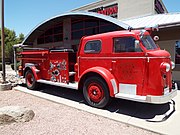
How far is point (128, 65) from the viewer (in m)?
4.93

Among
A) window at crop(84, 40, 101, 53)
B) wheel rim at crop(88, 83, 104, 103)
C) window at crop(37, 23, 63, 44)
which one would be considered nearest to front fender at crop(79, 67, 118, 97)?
wheel rim at crop(88, 83, 104, 103)

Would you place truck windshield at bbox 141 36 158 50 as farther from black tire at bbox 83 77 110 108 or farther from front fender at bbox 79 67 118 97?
black tire at bbox 83 77 110 108

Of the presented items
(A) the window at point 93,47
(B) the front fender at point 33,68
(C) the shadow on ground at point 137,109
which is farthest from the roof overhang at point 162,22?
(B) the front fender at point 33,68

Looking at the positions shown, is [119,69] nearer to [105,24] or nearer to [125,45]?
[125,45]

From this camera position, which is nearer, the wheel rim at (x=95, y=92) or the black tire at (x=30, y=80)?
the wheel rim at (x=95, y=92)

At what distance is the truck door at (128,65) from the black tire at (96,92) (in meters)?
0.47

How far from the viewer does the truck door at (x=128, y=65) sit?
4.73 meters

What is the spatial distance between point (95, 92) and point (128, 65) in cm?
139

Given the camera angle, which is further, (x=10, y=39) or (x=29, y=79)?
(x=10, y=39)

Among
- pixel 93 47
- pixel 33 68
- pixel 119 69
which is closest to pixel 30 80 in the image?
pixel 33 68

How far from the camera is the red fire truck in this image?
451cm

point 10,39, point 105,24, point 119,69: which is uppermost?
point 10,39

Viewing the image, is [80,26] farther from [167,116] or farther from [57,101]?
[167,116]

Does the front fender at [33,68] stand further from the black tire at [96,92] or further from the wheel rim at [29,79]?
the black tire at [96,92]
